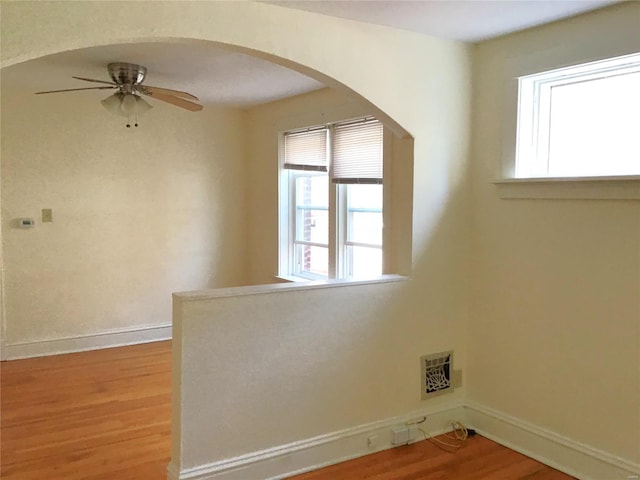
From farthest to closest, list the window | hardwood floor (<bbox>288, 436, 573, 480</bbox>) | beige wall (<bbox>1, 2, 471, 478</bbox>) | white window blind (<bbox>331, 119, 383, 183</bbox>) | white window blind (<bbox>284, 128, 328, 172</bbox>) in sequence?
1. white window blind (<bbox>284, 128, 328, 172</bbox>)
2. the window
3. white window blind (<bbox>331, 119, 383, 183</bbox>)
4. hardwood floor (<bbox>288, 436, 573, 480</bbox>)
5. beige wall (<bbox>1, 2, 471, 478</bbox>)

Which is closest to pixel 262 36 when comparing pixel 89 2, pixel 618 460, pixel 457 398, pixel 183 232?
pixel 89 2

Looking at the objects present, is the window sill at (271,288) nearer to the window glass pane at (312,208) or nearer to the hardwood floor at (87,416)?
the hardwood floor at (87,416)

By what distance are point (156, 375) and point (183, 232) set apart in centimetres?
160

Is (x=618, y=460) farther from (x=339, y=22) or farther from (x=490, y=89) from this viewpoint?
(x=339, y=22)

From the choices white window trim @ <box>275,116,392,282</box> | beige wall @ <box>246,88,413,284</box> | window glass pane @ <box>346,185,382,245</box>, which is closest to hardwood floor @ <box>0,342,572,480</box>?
beige wall @ <box>246,88,413,284</box>

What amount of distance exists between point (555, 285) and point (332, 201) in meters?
2.00

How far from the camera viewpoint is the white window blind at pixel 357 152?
156 inches

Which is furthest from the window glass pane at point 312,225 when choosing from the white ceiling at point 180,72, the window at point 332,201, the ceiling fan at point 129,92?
the ceiling fan at point 129,92

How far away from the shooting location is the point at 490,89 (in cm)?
326

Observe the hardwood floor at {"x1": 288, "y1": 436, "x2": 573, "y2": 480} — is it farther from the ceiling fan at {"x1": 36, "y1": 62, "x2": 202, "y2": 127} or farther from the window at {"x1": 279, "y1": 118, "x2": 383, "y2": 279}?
the ceiling fan at {"x1": 36, "y1": 62, "x2": 202, "y2": 127}

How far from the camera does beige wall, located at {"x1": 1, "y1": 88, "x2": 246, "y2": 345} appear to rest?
4.70 m

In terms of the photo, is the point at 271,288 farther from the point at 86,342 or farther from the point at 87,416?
the point at 86,342

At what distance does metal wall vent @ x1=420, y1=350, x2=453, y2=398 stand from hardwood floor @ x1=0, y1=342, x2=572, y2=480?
12.6 inches

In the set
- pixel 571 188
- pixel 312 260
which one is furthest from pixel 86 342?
pixel 571 188
